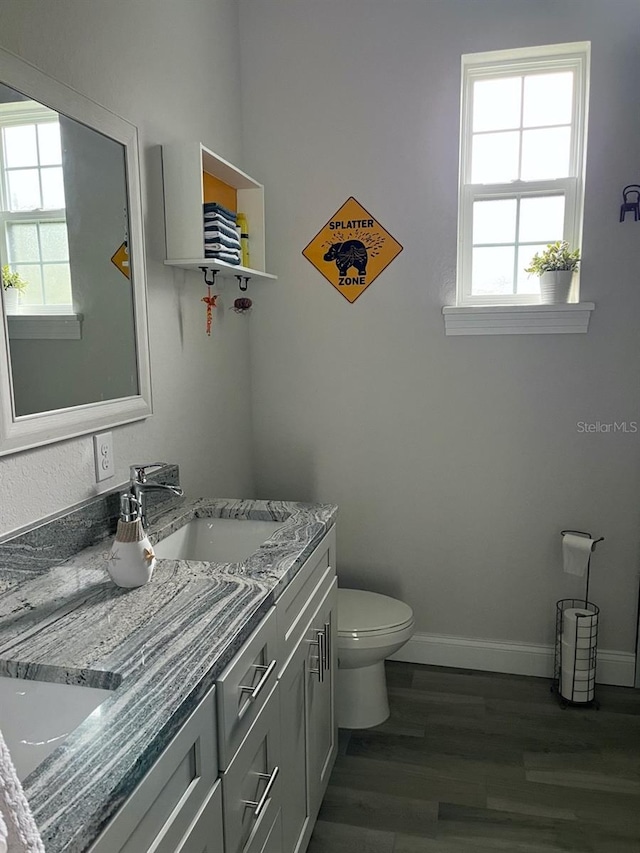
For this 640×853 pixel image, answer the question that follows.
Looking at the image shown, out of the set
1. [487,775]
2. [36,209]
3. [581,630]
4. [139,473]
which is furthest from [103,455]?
[581,630]

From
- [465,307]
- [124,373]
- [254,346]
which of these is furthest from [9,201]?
[465,307]

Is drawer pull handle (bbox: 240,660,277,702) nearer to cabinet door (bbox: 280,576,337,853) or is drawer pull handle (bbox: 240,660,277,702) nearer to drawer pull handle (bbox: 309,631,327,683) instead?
cabinet door (bbox: 280,576,337,853)

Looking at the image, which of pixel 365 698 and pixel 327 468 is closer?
pixel 365 698

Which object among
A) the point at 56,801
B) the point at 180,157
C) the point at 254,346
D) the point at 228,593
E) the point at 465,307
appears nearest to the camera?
the point at 56,801

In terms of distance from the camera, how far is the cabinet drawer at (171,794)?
0.85 meters

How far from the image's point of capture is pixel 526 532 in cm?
276

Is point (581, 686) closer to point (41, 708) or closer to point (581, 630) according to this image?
point (581, 630)

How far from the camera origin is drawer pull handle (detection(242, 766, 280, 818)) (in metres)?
1.34

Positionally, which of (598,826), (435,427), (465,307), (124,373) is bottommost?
(598,826)

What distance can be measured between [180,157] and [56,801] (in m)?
1.80

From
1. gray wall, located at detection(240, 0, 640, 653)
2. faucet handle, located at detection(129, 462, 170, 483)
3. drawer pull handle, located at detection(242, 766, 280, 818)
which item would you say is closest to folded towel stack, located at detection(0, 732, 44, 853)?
drawer pull handle, located at detection(242, 766, 280, 818)

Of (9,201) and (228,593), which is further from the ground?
(9,201)

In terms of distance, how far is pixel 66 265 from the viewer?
163cm

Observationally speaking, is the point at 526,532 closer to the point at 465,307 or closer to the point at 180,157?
the point at 465,307
